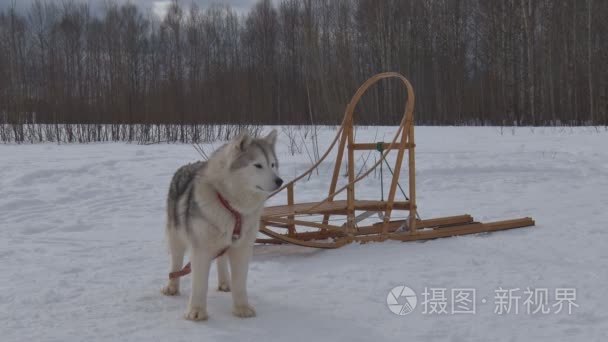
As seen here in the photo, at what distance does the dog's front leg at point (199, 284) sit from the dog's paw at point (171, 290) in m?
0.57

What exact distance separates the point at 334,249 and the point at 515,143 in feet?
26.8

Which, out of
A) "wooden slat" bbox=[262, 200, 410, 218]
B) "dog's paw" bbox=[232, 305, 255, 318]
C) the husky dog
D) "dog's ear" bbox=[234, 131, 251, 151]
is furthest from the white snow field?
"dog's ear" bbox=[234, 131, 251, 151]

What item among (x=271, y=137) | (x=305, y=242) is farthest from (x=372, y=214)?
(x=271, y=137)

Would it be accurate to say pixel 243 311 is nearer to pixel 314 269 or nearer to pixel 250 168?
pixel 250 168

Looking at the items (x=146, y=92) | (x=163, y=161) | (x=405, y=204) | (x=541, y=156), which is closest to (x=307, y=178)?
(x=163, y=161)

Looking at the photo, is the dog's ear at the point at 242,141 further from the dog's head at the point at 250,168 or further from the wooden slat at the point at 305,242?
the wooden slat at the point at 305,242

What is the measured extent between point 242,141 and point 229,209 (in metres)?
0.40

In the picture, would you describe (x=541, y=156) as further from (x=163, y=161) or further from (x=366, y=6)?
(x=366, y=6)

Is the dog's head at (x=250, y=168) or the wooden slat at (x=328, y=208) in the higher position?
the dog's head at (x=250, y=168)

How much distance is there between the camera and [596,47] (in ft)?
83.3

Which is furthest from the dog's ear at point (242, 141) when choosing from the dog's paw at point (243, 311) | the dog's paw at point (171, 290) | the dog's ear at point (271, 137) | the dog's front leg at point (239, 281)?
the dog's paw at point (171, 290)

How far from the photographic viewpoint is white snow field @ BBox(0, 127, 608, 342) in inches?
124

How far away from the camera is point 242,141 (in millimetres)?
3229

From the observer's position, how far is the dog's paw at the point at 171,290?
12.5 feet
